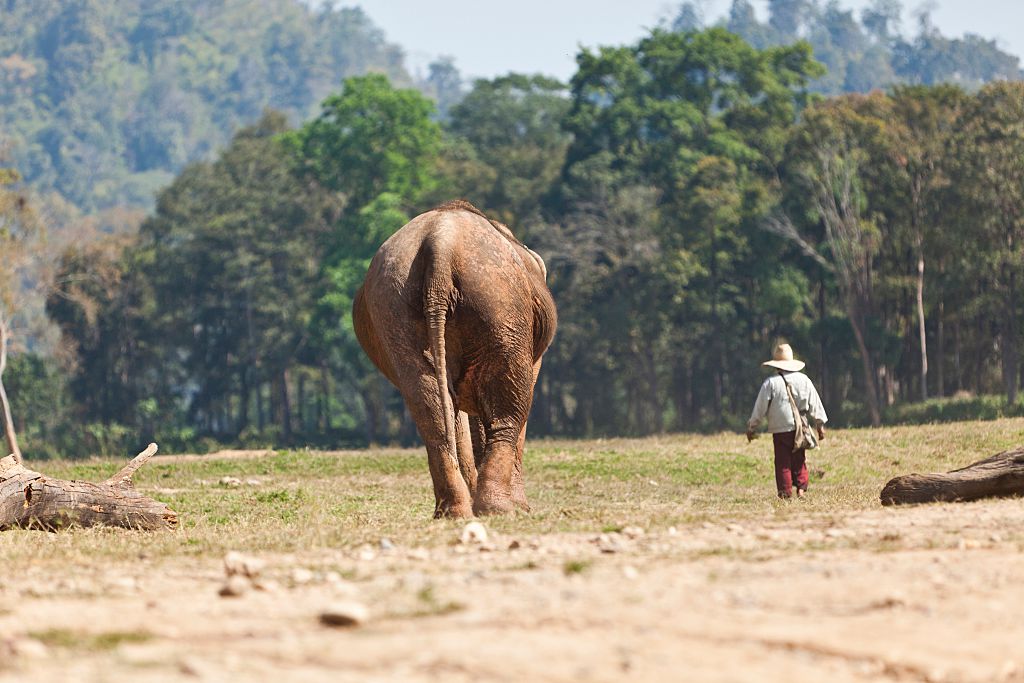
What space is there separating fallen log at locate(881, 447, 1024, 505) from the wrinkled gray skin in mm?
3269

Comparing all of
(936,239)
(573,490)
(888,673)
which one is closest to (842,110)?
(936,239)

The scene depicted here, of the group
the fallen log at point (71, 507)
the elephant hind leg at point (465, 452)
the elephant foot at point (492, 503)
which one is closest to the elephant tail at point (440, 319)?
the elephant foot at point (492, 503)

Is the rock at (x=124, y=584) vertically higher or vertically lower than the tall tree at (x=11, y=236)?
lower

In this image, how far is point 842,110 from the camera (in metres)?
53.1

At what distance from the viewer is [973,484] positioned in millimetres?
12602

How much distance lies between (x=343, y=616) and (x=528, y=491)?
13.4m

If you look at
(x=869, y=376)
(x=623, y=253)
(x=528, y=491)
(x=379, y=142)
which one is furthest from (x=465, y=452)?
(x=379, y=142)

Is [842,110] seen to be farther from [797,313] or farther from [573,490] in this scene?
[573,490]

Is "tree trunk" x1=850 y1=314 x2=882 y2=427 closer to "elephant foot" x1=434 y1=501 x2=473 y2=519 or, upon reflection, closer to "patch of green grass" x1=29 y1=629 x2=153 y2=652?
"elephant foot" x1=434 y1=501 x2=473 y2=519

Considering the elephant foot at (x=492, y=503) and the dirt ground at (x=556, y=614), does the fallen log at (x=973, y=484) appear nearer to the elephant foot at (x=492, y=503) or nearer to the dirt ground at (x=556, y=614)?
the dirt ground at (x=556, y=614)

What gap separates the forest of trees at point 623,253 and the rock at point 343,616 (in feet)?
135

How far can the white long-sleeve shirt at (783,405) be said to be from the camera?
53.1 ft

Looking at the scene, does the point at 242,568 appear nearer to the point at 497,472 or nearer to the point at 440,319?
the point at 440,319

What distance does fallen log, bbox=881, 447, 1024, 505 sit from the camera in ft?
41.2
